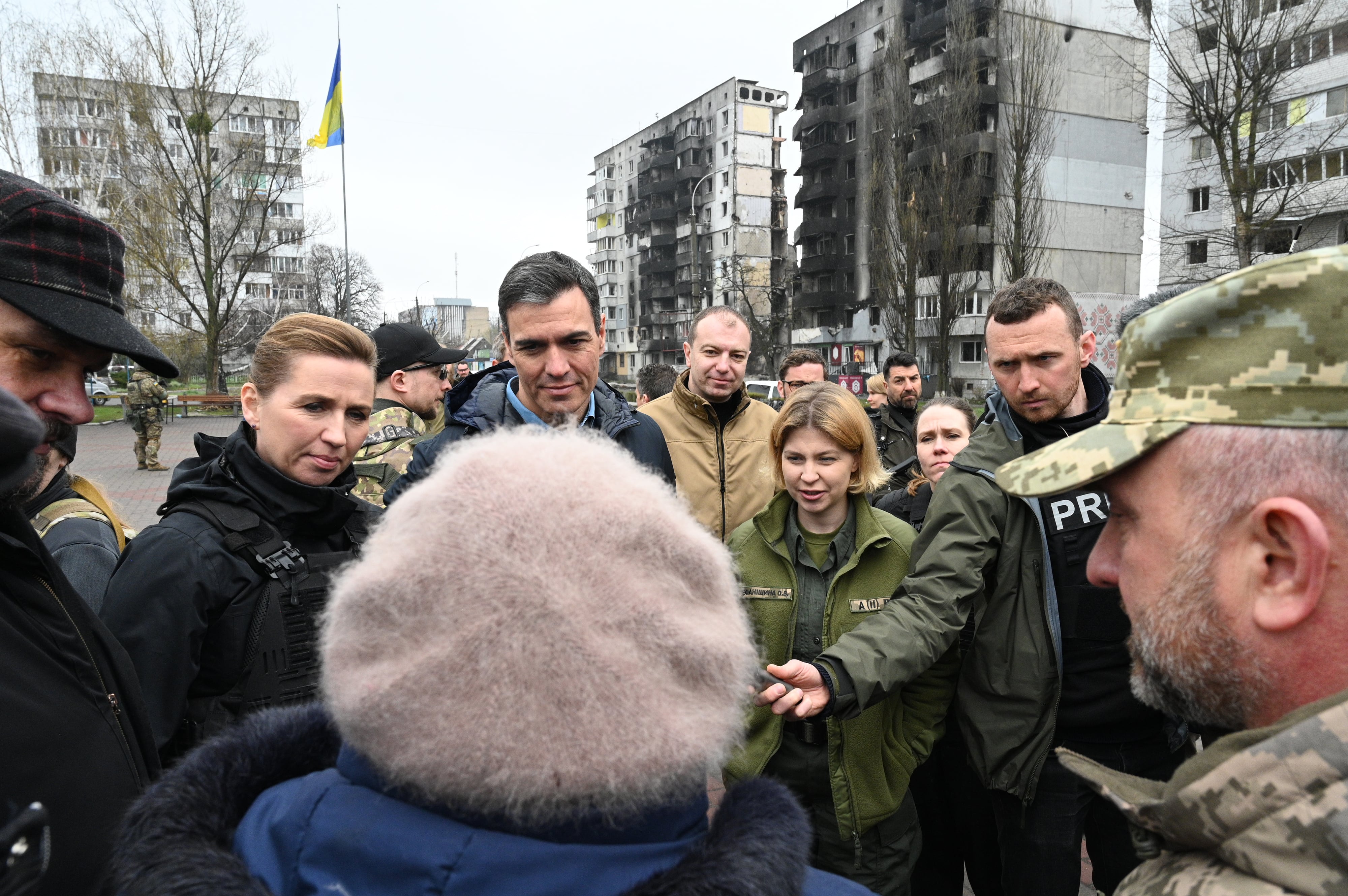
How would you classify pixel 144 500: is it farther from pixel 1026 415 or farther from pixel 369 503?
pixel 1026 415

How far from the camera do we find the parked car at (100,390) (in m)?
35.1

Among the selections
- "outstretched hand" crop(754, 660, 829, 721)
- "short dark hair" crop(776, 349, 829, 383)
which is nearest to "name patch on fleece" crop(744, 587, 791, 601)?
"outstretched hand" crop(754, 660, 829, 721)

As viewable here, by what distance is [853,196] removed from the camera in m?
58.1

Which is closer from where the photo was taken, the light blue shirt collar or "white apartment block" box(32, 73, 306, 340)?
the light blue shirt collar

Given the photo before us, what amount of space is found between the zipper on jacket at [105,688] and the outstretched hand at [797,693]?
136cm

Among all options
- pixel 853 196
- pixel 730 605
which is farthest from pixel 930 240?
pixel 730 605

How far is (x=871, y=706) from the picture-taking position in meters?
2.78

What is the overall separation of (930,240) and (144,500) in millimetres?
32881

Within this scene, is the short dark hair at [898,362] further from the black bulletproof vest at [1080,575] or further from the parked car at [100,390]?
the parked car at [100,390]

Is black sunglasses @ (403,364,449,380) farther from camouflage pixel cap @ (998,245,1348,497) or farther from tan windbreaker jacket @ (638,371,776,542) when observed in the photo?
camouflage pixel cap @ (998,245,1348,497)

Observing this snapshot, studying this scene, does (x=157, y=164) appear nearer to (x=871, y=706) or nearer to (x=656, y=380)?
(x=656, y=380)

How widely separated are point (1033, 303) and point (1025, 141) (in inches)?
1338

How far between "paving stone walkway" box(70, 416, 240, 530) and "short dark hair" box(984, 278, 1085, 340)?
3916 millimetres

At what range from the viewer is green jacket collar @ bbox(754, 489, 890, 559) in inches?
120
